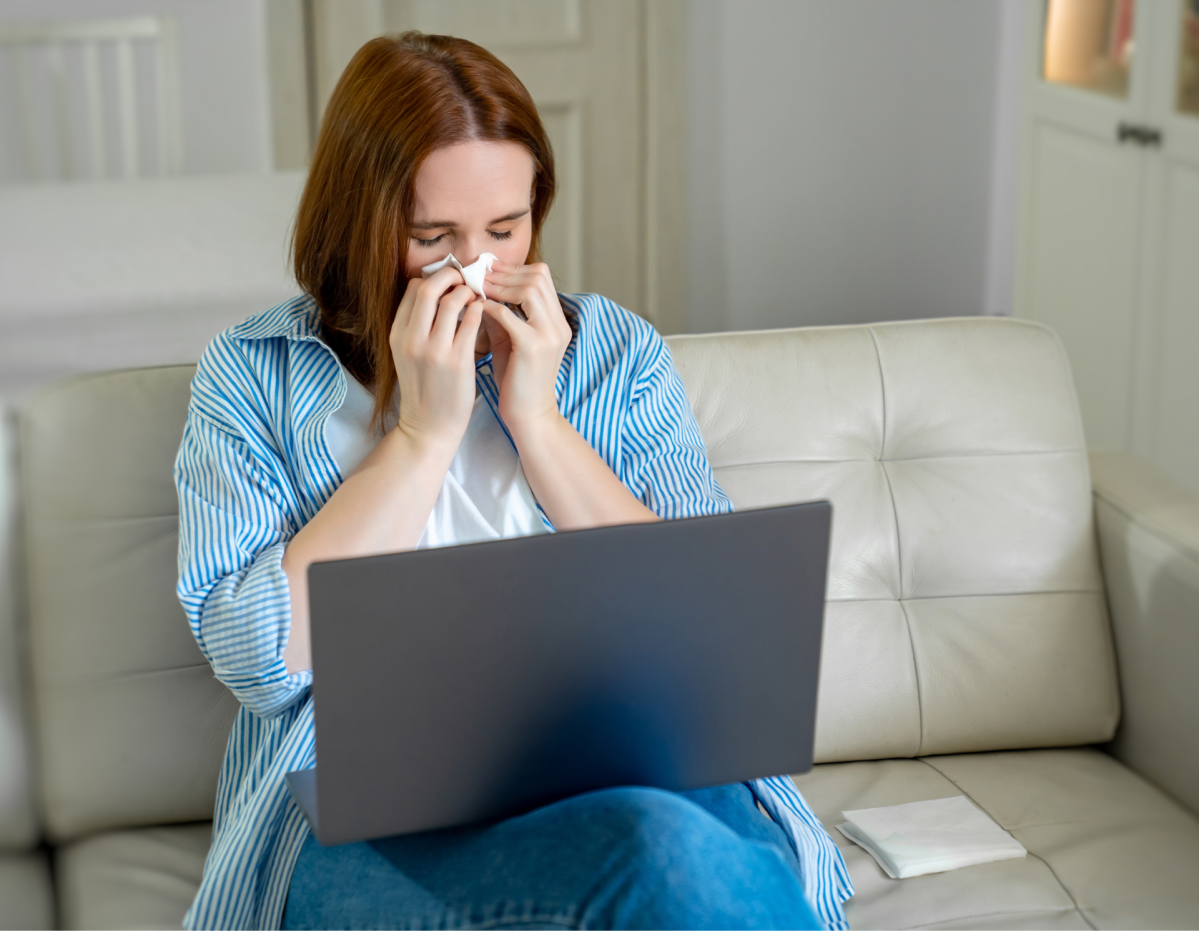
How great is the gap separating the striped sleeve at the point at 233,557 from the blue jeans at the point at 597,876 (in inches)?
9.4

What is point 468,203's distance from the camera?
1116 millimetres

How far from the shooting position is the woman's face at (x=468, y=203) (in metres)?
1.11

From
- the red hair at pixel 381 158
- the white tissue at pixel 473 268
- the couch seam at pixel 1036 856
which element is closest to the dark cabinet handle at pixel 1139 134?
the couch seam at pixel 1036 856

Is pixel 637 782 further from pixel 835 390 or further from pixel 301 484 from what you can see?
pixel 835 390

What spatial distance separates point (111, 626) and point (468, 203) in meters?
0.57

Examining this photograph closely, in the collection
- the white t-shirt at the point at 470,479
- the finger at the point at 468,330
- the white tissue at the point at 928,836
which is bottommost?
the white tissue at the point at 928,836

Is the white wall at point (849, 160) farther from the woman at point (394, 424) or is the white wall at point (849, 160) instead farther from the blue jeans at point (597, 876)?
the blue jeans at point (597, 876)

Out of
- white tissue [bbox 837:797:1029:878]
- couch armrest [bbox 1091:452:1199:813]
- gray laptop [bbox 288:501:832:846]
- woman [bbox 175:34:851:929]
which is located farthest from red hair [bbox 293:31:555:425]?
couch armrest [bbox 1091:452:1199:813]

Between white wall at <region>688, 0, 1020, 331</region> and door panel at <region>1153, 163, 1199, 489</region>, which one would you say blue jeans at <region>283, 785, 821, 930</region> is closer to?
door panel at <region>1153, 163, 1199, 489</region>

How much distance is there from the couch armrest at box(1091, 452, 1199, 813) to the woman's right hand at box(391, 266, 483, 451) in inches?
31.7

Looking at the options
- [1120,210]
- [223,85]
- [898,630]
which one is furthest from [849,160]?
[898,630]

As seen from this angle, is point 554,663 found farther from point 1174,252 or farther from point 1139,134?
point 1139,134

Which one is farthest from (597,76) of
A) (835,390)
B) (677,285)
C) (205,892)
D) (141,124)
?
(205,892)

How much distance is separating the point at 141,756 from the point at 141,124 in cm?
225
